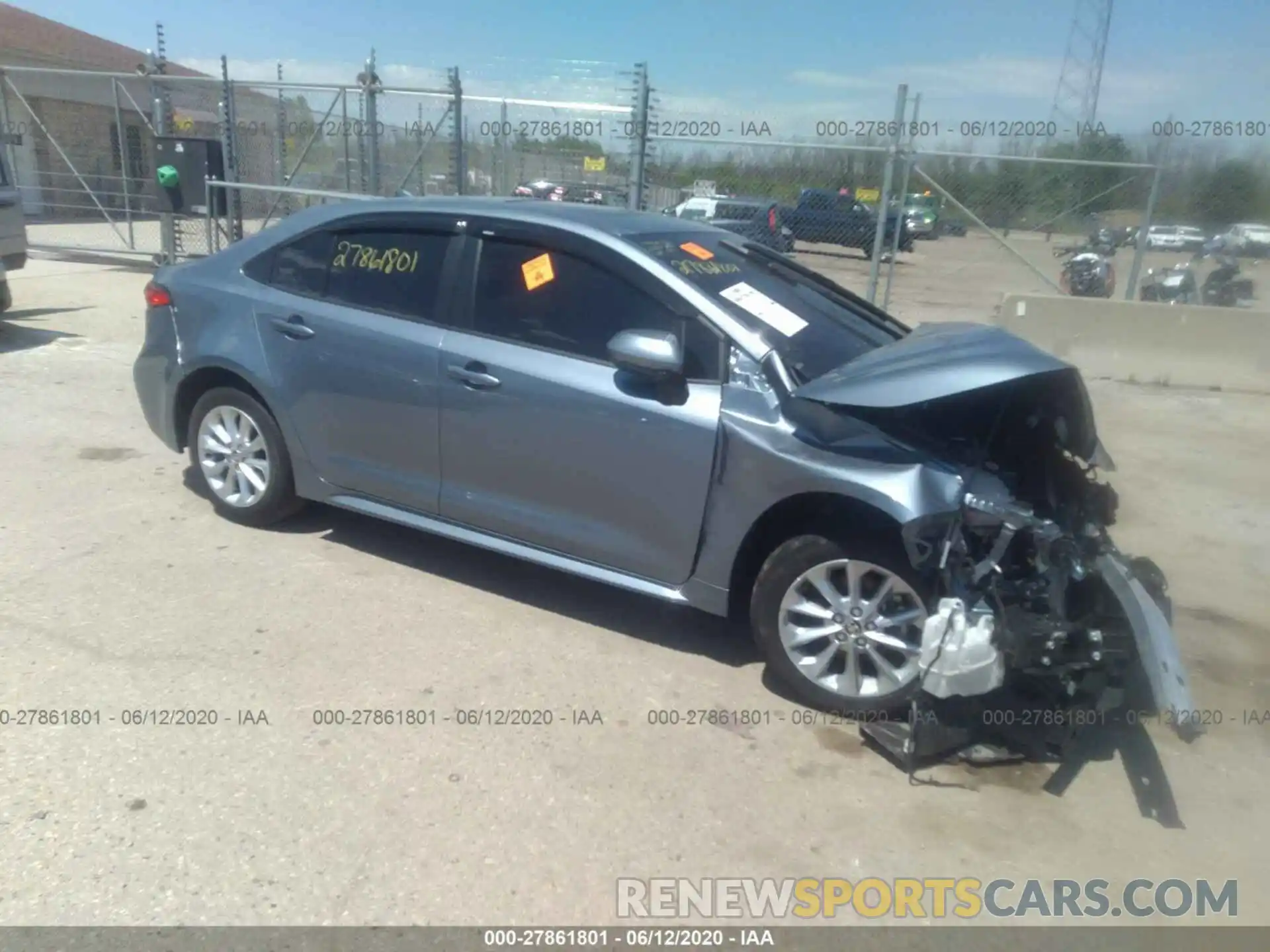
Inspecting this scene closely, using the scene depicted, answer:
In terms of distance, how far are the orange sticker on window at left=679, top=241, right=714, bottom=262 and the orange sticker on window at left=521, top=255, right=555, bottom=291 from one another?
599mm

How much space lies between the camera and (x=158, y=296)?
542 centimetres

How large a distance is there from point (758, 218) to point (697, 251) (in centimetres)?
997

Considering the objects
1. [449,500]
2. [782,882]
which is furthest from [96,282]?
[782,882]

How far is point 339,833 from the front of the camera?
3066 mm

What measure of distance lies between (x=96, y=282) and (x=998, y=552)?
44.6 feet

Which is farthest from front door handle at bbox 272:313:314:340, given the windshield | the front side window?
the windshield

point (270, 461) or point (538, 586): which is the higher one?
point (270, 461)

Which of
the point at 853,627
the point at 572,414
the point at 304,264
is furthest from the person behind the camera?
the point at 304,264

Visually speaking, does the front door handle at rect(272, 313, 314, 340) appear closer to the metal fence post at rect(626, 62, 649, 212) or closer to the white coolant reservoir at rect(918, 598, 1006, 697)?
the white coolant reservoir at rect(918, 598, 1006, 697)

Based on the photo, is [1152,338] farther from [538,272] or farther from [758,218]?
[538,272]

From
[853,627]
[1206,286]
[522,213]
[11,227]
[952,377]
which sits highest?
[522,213]

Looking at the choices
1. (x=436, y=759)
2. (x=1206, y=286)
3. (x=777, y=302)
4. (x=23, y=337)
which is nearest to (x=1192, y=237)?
(x=1206, y=286)

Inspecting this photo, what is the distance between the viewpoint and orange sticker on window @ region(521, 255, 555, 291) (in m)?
4.37

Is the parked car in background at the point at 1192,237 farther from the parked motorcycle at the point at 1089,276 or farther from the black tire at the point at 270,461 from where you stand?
the black tire at the point at 270,461
